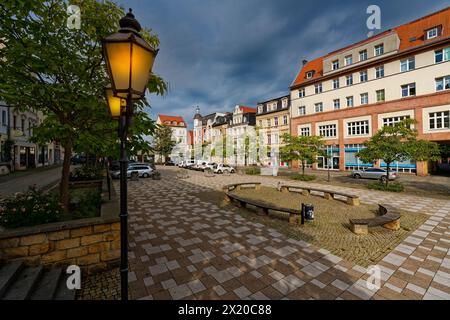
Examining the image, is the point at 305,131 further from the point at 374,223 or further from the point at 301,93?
the point at 374,223

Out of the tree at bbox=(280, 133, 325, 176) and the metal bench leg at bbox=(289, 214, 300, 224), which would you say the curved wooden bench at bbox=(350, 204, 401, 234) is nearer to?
the metal bench leg at bbox=(289, 214, 300, 224)

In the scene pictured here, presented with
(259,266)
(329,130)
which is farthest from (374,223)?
(329,130)

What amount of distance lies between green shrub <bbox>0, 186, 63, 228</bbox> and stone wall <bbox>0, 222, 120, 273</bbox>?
448 mm

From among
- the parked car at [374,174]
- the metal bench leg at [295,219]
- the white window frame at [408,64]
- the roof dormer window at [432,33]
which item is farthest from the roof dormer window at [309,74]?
the metal bench leg at [295,219]

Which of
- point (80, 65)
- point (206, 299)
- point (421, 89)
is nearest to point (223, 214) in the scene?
point (206, 299)

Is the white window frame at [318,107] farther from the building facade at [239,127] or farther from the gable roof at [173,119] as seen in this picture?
the gable roof at [173,119]

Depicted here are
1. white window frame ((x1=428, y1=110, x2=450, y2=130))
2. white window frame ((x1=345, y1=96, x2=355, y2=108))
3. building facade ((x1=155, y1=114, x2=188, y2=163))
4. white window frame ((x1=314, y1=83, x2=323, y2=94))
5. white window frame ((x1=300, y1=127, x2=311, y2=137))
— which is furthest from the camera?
building facade ((x1=155, y1=114, x2=188, y2=163))

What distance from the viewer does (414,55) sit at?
72.1 ft

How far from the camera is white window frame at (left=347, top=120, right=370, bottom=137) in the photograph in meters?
25.6

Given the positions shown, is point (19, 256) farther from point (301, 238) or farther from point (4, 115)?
point (4, 115)

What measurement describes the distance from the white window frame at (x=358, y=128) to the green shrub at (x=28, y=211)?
3077 centimetres

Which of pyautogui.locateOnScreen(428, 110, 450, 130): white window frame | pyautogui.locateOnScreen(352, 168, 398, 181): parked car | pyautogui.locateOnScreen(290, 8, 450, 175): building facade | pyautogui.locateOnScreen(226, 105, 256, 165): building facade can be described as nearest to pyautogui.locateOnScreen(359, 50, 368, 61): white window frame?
pyautogui.locateOnScreen(290, 8, 450, 175): building facade

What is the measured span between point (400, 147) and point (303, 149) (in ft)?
24.6

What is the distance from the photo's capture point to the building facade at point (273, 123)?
3719 centimetres
